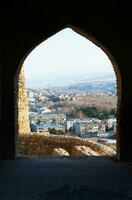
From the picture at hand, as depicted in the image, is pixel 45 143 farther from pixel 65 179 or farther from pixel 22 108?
pixel 65 179

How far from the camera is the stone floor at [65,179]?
602 centimetres

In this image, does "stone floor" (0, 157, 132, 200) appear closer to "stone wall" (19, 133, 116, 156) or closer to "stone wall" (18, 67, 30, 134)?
"stone wall" (19, 133, 116, 156)

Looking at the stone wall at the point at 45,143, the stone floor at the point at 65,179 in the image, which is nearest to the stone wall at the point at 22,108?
the stone wall at the point at 45,143

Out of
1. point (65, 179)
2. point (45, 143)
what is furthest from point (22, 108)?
point (65, 179)

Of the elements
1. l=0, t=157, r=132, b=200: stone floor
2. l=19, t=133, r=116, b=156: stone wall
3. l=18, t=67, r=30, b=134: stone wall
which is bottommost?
l=0, t=157, r=132, b=200: stone floor

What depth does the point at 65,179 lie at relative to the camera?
22.4ft

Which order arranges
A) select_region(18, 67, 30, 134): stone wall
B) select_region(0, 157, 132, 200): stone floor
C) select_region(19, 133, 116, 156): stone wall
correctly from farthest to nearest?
1. select_region(18, 67, 30, 134): stone wall
2. select_region(19, 133, 116, 156): stone wall
3. select_region(0, 157, 132, 200): stone floor

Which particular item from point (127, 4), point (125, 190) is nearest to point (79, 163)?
point (125, 190)

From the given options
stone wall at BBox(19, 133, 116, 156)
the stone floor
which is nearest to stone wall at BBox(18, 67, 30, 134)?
stone wall at BBox(19, 133, 116, 156)

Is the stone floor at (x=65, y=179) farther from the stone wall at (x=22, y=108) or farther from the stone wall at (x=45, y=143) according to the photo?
the stone wall at (x=22, y=108)

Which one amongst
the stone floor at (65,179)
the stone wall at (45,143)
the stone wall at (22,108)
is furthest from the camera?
the stone wall at (22,108)

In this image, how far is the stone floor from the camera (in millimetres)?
6023

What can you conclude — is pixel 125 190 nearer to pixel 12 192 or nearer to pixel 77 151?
pixel 12 192

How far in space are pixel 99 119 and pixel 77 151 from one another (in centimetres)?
1724
